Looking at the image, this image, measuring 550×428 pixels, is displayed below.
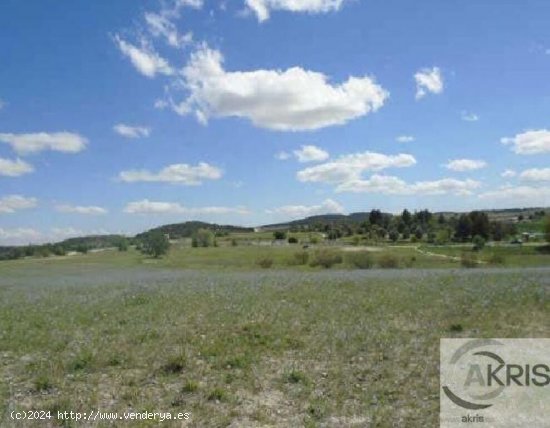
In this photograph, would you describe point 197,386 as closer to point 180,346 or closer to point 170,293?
point 180,346

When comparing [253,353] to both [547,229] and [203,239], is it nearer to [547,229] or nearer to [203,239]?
[547,229]

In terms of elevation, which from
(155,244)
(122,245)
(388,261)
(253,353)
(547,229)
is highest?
(122,245)

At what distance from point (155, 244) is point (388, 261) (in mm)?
64164

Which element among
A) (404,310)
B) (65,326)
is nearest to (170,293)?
(65,326)

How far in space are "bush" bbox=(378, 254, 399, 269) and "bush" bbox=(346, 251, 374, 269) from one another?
1218mm

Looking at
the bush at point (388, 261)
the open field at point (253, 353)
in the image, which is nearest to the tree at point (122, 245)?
the bush at point (388, 261)

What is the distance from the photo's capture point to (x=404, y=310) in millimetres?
19969

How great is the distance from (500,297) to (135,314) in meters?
14.3

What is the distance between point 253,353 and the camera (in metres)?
13.9

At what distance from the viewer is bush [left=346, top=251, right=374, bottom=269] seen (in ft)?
226

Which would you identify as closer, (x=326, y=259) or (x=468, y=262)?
(x=468, y=262)

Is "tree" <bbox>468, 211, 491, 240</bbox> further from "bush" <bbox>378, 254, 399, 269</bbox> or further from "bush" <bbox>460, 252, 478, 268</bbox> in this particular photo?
"bush" <bbox>378, 254, 399, 269</bbox>

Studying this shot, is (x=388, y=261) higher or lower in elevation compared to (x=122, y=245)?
lower

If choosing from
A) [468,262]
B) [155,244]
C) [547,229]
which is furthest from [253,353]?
[547,229]
